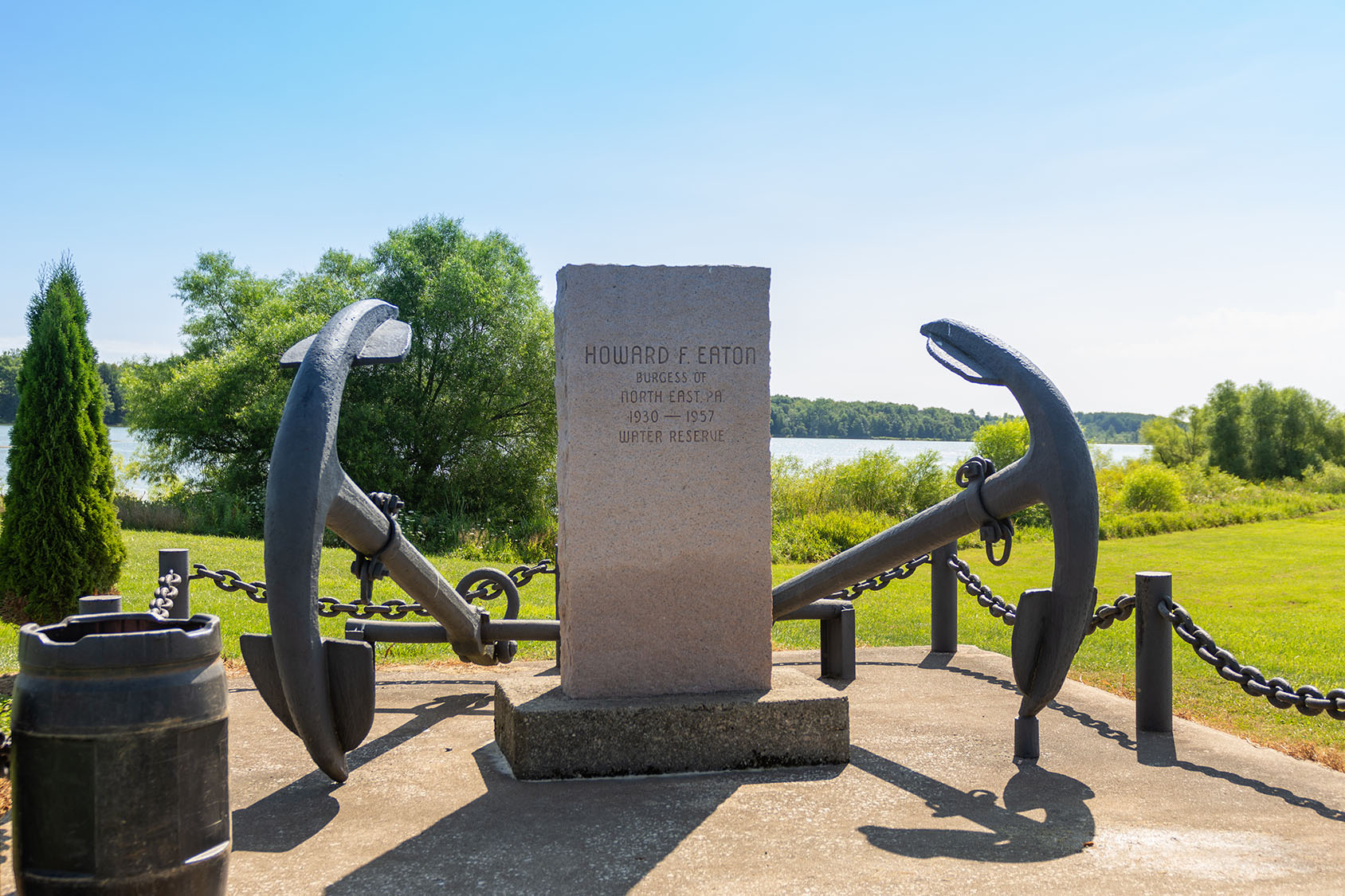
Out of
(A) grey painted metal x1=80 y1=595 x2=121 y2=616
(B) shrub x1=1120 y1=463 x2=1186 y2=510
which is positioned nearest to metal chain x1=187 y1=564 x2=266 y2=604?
(A) grey painted metal x1=80 y1=595 x2=121 y2=616

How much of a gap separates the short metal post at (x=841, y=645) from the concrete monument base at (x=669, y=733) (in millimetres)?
1748

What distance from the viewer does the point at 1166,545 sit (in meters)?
18.6

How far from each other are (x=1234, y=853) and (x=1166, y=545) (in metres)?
16.9

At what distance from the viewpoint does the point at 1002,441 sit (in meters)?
26.5

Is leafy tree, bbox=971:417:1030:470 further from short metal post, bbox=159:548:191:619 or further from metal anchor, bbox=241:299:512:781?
metal anchor, bbox=241:299:512:781

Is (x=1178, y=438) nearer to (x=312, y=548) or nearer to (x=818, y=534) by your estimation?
(x=818, y=534)

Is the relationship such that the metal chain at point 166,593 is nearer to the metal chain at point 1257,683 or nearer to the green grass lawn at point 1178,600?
the green grass lawn at point 1178,600

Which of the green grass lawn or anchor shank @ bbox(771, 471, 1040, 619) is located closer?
anchor shank @ bbox(771, 471, 1040, 619)

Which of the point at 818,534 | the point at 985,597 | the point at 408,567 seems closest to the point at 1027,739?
the point at 985,597

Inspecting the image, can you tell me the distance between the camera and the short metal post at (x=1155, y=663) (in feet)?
16.5

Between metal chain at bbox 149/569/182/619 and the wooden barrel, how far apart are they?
7.60 feet

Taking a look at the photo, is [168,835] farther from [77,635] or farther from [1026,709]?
[1026,709]

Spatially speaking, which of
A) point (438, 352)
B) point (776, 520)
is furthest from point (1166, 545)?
point (438, 352)

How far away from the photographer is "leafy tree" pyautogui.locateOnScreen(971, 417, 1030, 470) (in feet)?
84.8
